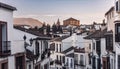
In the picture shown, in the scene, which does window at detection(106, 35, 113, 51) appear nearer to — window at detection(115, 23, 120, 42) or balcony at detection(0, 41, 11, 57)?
window at detection(115, 23, 120, 42)

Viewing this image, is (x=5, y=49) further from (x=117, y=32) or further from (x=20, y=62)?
(x=117, y=32)

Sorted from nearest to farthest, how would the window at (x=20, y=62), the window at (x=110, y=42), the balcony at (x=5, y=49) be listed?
the balcony at (x=5, y=49) → the window at (x=20, y=62) → the window at (x=110, y=42)

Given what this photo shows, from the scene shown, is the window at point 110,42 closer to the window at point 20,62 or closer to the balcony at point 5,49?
the window at point 20,62

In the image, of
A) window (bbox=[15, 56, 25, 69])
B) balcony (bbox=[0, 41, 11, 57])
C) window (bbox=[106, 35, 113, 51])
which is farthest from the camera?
window (bbox=[106, 35, 113, 51])

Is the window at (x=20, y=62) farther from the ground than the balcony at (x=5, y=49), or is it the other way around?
the balcony at (x=5, y=49)

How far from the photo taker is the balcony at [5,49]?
20330 mm

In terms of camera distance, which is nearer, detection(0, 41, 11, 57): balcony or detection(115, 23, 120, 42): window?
detection(0, 41, 11, 57): balcony

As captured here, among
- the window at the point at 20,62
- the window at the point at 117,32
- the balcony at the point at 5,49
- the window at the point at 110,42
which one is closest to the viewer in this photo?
the balcony at the point at 5,49

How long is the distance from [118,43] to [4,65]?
447 inches

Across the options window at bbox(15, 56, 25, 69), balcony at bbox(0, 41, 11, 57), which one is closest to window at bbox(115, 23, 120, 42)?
window at bbox(15, 56, 25, 69)

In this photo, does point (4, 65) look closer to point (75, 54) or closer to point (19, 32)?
point (19, 32)

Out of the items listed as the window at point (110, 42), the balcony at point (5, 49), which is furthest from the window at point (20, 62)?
the window at point (110, 42)

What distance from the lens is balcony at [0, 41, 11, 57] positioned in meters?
20.3

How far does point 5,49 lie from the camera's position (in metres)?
21.0
